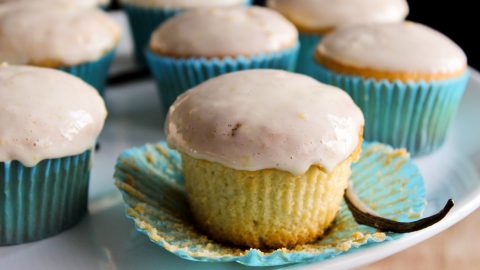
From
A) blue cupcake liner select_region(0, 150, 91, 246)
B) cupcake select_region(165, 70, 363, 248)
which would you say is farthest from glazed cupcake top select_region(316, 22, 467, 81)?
blue cupcake liner select_region(0, 150, 91, 246)

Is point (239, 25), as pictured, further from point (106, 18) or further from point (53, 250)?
point (53, 250)

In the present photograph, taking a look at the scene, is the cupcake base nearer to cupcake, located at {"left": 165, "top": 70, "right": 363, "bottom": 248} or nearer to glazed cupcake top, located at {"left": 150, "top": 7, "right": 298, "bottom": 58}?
cupcake, located at {"left": 165, "top": 70, "right": 363, "bottom": 248}

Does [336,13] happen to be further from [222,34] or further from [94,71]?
[94,71]

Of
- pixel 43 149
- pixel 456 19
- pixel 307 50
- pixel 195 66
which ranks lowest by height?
pixel 456 19

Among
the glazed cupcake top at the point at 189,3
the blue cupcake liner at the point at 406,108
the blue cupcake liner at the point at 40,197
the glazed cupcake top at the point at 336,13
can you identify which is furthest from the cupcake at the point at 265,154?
the glazed cupcake top at the point at 189,3

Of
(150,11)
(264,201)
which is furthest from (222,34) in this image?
(264,201)

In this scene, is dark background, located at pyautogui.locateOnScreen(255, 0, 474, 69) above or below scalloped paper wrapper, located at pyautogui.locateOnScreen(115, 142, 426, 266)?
below

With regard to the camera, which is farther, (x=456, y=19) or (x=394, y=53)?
(x=456, y=19)


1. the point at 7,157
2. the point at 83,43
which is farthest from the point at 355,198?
the point at 83,43
